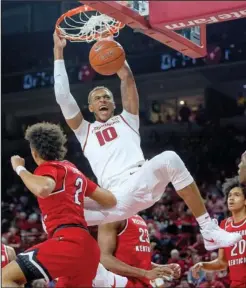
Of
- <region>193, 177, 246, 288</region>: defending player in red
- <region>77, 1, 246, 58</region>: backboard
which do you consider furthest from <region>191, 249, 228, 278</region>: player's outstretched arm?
<region>77, 1, 246, 58</region>: backboard

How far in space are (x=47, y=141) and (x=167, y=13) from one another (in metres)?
1.33

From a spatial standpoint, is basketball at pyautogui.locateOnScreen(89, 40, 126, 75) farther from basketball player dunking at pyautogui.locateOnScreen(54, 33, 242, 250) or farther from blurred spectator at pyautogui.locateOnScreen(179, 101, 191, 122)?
blurred spectator at pyautogui.locateOnScreen(179, 101, 191, 122)

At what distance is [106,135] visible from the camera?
537 cm

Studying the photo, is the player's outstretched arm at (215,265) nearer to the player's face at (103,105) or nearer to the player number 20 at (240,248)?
the player number 20 at (240,248)

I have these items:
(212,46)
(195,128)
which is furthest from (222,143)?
(212,46)

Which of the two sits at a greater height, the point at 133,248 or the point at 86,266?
the point at 86,266

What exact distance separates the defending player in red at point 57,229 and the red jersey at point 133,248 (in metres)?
1.11

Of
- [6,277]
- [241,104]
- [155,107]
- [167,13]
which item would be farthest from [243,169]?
[155,107]

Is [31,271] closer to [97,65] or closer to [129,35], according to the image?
[97,65]

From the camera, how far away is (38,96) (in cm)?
1455

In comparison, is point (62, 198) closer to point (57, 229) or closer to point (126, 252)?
point (57, 229)

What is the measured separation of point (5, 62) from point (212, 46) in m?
5.45

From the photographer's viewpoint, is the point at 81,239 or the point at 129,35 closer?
the point at 81,239

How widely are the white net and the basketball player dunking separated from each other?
19 cm
